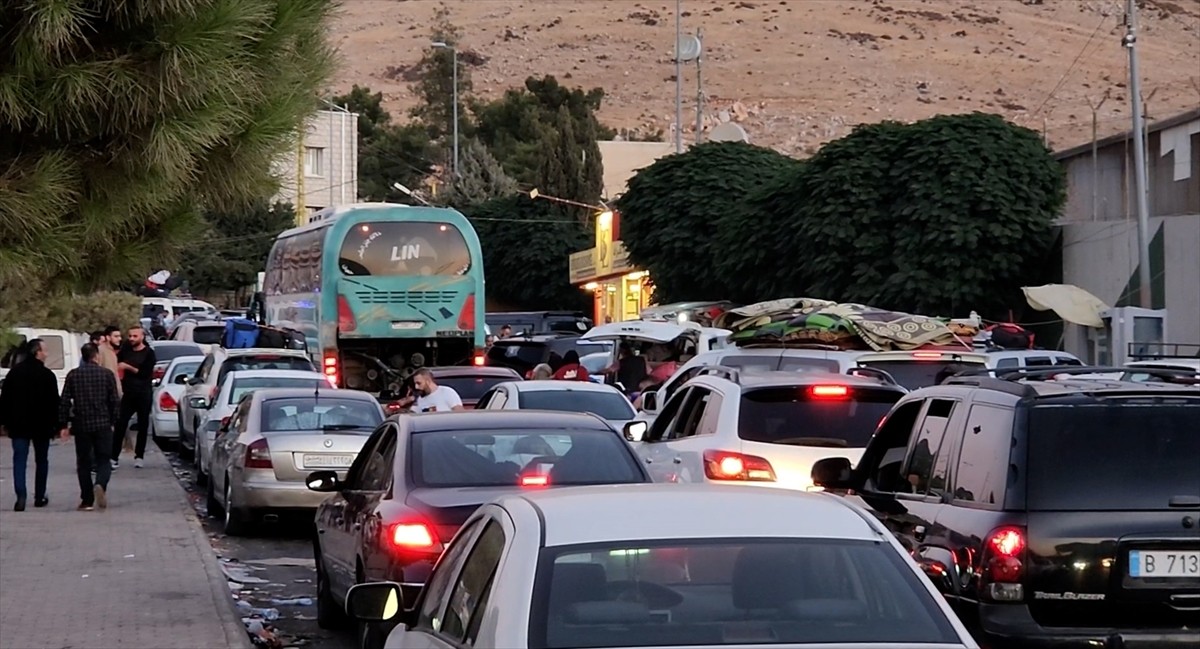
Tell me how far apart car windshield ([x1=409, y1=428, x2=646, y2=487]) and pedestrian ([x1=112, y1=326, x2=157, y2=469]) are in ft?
48.4

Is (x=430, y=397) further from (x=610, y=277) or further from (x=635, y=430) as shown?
(x=610, y=277)

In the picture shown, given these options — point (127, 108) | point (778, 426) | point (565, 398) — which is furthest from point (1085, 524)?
point (565, 398)

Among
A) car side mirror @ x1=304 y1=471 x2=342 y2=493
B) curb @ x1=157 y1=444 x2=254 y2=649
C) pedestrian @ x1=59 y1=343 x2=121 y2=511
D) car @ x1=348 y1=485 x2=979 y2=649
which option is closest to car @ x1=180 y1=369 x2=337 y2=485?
pedestrian @ x1=59 y1=343 x2=121 y2=511

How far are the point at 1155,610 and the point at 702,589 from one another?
324cm

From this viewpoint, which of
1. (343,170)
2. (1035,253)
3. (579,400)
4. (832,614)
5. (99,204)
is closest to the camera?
(832,614)

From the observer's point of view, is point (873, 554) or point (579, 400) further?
point (579, 400)

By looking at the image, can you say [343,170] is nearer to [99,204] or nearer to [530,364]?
[530,364]

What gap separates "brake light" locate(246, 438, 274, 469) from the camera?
16.1 m

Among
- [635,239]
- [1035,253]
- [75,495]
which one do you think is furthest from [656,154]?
[75,495]

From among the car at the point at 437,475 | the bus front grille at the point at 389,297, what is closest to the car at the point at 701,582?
the car at the point at 437,475

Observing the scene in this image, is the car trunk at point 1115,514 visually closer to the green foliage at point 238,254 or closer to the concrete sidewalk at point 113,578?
the concrete sidewalk at point 113,578

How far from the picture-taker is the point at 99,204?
8242 mm

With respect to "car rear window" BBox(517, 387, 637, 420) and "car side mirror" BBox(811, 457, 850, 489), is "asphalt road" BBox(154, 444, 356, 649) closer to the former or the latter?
"car rear window" BBox(517, 387, 637, 420)

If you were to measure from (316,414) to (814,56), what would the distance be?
135 metres
